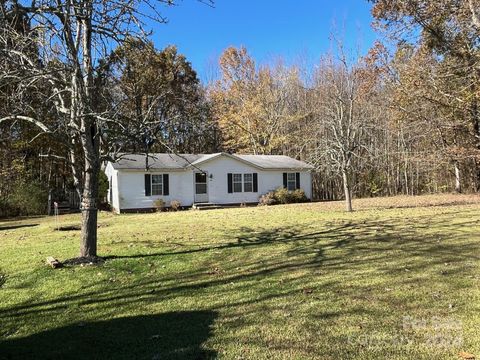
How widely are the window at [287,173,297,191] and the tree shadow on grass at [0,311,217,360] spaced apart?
2391 cm

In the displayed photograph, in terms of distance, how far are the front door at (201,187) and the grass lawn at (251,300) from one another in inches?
612

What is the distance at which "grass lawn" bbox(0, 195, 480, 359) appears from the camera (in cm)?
388

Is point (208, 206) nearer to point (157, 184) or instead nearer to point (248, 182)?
point (157, 184)

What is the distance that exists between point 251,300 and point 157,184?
19957mm

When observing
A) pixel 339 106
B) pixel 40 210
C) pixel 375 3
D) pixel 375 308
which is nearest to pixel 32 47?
pixel 375 308

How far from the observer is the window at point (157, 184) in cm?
2450

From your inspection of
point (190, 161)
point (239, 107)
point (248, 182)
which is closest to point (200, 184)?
point (190, 161)

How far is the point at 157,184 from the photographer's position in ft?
80.8

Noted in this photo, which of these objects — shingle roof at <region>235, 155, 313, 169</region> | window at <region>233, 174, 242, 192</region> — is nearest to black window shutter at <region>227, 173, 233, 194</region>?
window at <region>233, 174, 242, 192</region>

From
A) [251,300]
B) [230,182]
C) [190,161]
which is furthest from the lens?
[230,182]

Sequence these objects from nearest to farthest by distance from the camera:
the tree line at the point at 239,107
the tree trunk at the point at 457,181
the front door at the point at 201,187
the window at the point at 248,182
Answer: the tree line at the point at 239,107 < the front door at the point at 201,187 < the window at the point at 248,182 < the tree trunk at the point at 457,181

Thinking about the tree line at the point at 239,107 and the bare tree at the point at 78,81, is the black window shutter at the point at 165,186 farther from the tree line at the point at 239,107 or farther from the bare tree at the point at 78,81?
the bare tree at the point at 78,81

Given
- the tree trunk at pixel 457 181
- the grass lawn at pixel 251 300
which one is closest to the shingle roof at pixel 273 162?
the tree trunk at pixel 457 181

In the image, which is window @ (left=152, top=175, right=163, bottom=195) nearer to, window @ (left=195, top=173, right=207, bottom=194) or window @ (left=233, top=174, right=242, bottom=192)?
window @ (left=195, top=173, right=207, bottom=194)
